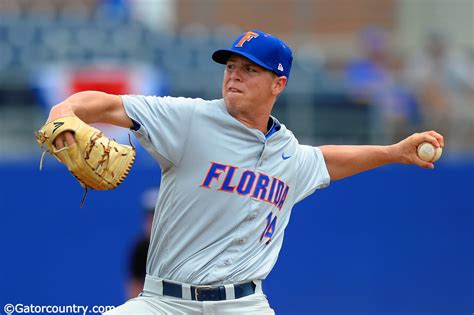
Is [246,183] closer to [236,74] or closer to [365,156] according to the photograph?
[236,74]

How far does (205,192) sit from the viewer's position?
14.4ft

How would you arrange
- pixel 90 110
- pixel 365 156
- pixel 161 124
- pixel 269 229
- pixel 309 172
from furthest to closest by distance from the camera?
pixel 365 156 < pixel 309 172 < pixel 269 229 < pixel 161 124 < pixel 90 110

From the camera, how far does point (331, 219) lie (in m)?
9.55

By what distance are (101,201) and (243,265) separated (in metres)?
4.95

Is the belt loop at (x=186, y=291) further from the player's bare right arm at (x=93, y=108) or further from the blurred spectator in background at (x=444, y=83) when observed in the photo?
the blurred spectator in background at (x=444, y=83)

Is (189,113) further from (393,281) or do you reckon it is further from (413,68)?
(413,68)

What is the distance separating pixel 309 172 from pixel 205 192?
2.44 ft

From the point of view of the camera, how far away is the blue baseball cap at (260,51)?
4504 millimetres

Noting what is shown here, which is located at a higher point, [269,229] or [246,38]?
[246,38]

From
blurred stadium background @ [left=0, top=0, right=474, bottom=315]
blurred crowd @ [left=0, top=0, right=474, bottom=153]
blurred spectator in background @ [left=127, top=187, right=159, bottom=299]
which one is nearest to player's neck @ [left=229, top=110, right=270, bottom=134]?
blurred spectator in background @ [left=127, top=187, right=159, bottom=299]

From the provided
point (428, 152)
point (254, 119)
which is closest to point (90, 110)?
point (254, 119)

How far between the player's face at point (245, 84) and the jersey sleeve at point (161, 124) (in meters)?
0.25

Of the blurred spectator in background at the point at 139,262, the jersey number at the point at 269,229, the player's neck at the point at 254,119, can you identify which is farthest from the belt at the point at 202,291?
the blurred spectator in background at the point at 139,262

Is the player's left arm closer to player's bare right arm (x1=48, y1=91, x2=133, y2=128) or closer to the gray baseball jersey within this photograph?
the gray baseball jersey
